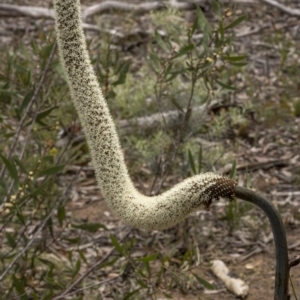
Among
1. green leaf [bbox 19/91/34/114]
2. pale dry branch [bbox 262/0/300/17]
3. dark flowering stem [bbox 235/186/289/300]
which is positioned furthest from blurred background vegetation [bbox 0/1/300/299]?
dark flowering stem [bbox 235/186/289/300]

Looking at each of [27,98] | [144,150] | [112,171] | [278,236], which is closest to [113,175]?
[112,171]

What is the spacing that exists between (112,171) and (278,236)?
0.53m

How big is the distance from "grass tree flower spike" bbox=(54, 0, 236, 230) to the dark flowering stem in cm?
6

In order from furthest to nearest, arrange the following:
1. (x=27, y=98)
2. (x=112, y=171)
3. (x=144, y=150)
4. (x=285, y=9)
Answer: (x=285, y=9), (x=144, y=150), (x=27, y=98), (x=112, y=171)

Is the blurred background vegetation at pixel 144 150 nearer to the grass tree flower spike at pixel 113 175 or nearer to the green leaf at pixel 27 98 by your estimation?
the green leaf at pixel 27 98

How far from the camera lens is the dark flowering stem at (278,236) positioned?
6.60 ft

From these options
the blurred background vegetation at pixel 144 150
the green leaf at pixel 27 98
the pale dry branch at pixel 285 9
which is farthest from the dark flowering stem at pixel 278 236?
the pale dry branch at pixel 285 9

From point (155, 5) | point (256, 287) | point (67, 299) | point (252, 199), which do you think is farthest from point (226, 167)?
point (155, 5)

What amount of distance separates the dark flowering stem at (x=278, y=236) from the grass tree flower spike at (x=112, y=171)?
0.19 feet

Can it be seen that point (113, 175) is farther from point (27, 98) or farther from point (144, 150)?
point (144, 150)

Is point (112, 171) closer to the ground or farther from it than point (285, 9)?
farther from it

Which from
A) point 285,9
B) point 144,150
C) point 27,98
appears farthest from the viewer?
point 285,9

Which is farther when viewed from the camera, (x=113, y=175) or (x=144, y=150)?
(x=144, y=150)

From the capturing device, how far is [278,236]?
207 centimetres
